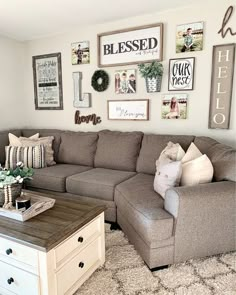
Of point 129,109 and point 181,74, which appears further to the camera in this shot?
point 129,109

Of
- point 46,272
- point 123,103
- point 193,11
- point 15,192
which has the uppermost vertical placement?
point 193,11

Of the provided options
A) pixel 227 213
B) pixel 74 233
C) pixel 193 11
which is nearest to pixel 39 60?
pixel 193 11

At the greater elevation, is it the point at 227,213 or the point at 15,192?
the point at 15,192

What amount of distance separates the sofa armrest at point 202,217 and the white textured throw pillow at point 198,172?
0.32 feet

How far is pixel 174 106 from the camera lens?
2.80 metres

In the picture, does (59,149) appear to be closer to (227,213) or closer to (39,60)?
(39,60)

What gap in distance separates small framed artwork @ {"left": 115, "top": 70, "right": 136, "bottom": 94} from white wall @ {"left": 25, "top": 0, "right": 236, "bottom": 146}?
66 millimetres

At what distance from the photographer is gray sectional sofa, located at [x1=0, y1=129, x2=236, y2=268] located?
169 centimetres

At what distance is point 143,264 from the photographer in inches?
71.3

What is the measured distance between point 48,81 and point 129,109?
4.58ft

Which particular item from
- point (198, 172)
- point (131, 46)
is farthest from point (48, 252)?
point (131, 46)

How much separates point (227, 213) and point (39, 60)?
3.26 metres

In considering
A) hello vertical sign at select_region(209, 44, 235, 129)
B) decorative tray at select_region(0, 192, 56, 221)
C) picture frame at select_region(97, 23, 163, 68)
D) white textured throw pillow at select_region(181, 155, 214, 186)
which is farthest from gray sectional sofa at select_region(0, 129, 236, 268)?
picture frame at select_region(97, 23, 163, 68)

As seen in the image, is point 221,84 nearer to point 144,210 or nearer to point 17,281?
point 144,210
